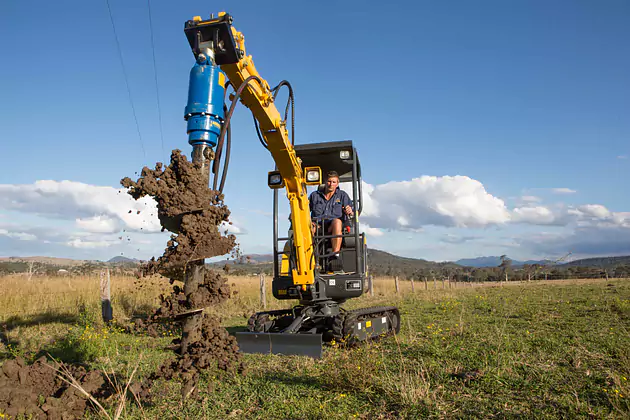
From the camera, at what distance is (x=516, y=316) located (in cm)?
1052

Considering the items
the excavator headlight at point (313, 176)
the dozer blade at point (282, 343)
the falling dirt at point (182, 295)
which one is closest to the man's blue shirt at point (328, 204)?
the excavator headlight at point (313, 176)

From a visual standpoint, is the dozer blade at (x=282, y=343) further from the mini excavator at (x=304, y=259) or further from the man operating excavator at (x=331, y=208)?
the man operating excavator at (x=331, y=208)

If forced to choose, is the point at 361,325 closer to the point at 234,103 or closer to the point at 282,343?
the point at 282,343

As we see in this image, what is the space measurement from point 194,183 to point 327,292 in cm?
474

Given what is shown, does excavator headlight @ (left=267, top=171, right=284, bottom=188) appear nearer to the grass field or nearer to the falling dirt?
the grass field

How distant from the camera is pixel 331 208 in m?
8.65

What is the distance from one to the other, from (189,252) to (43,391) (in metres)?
2.18

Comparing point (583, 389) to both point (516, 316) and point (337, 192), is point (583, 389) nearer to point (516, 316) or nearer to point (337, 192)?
point (337, 192)

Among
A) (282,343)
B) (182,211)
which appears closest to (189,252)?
(182,211)

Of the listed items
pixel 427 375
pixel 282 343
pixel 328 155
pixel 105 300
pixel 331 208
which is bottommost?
pixel 282 343

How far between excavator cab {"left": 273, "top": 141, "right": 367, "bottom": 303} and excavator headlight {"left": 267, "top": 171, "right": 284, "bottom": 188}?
44 cm

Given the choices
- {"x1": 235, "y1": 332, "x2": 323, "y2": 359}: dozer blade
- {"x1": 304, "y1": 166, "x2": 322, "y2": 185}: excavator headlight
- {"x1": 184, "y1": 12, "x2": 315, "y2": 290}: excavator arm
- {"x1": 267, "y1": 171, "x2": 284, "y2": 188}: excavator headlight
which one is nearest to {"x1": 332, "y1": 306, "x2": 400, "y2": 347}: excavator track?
{"x1": 235, "y1": 332, "x2": 323, "y2": 359}: dozer blade

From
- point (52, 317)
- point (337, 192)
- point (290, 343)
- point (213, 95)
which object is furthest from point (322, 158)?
point (52, 317)

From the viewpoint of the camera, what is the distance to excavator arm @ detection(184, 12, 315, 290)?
4035 millimetres
